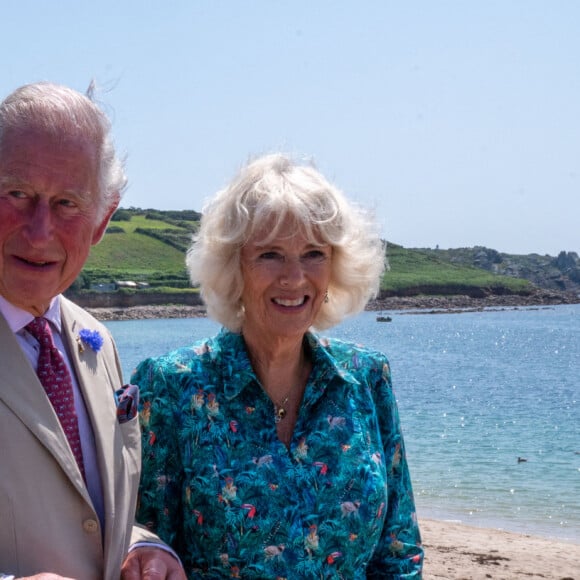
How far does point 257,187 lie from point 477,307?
4631 inches

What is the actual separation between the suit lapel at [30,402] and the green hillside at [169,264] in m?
82.3

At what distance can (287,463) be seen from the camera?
2996mm

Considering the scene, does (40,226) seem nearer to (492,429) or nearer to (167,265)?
(492,429)

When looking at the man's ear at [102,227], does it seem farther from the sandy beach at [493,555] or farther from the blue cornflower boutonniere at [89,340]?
the sandy beach at [493,555]

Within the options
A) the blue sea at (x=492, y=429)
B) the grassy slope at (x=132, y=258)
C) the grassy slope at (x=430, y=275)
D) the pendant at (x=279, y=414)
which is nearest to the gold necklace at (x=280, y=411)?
the pendant at (x=279, y=414)

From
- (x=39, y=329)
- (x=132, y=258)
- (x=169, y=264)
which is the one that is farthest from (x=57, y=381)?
(x=132, y=258)

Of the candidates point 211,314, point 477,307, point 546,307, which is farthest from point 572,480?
point 546,307

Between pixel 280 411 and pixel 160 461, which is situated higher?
pixel 280 411

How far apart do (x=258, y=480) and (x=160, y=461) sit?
331 mm

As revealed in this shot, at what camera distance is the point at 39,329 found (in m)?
2.41

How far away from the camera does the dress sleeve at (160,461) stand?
2.94 meters

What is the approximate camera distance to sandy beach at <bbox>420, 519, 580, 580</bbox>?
899cm

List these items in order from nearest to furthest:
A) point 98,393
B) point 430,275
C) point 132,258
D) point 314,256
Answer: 1. point 98,393
2. point 314,256
3. point 132,258
4. point 430,275

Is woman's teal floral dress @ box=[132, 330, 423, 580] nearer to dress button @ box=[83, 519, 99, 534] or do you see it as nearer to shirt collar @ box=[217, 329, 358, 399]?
shirt collar @ box=[217, 329, 358, 399]
